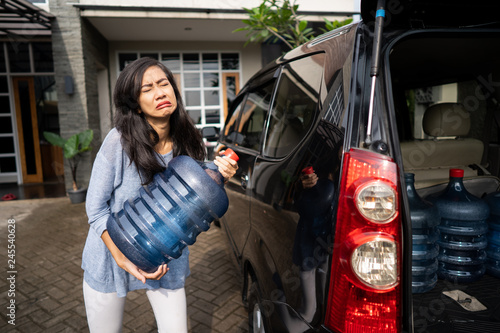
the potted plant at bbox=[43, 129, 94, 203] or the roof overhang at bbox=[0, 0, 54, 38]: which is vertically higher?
→ the roof overhang at bbox=[0, 0, 54, 38]

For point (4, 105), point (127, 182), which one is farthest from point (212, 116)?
point (127, 182)

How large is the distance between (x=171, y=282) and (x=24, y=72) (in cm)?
990

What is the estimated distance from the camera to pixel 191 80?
10.2 meters

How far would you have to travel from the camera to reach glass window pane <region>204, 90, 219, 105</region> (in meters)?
10.4

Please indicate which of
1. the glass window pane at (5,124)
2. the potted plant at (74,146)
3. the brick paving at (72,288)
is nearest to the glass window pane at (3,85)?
the glass window pane at (5,124)

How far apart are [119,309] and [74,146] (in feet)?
21.3

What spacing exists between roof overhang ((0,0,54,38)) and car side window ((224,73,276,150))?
5.70 meters

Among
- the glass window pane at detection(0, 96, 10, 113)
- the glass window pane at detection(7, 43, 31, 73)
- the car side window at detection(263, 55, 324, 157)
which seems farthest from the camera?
the glass window pane at detection(0, 96, 10, 113)

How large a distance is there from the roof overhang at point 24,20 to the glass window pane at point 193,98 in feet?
12.5

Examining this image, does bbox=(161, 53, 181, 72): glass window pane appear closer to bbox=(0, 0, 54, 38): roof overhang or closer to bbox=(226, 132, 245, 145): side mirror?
bbox=(0, 0, 54, 38): roof overhang

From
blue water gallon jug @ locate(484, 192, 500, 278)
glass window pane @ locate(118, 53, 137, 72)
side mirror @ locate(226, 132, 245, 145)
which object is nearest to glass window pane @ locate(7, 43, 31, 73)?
glass window pane @ locate(118, 53, 137, 72)

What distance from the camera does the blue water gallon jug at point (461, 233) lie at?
204cm

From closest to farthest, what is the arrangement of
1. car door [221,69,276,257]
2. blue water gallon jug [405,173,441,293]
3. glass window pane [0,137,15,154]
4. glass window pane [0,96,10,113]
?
1. blue water gallon jug [405,173,441,293]
2. car door [221,69,276,257]
3. glass window pane [0,96,10,113]
4. glass window pane [0,137,15,154]

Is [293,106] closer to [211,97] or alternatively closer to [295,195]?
[295,195]
